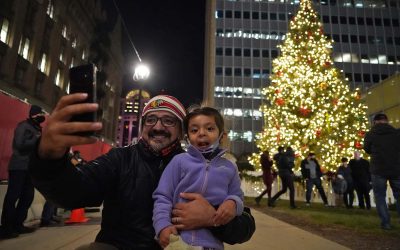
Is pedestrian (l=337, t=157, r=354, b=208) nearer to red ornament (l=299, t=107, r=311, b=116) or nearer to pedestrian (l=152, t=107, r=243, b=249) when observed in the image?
red ornament (l=299, t=107, r=311, b=116)

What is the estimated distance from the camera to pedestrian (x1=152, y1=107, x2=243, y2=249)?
2.02 meters

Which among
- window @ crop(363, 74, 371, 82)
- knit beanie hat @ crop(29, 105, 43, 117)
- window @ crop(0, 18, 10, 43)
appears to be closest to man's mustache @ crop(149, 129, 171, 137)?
knit beanie hat @ crop(29, 105, 43, 117)

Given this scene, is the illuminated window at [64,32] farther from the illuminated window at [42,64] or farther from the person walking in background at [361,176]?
the person walking in background at [361,176]

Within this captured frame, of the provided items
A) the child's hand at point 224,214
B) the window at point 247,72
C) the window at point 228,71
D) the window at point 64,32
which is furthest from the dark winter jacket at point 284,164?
the window at point 247,72

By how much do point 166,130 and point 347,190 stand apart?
12819 mm

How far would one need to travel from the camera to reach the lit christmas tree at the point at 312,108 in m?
19.6

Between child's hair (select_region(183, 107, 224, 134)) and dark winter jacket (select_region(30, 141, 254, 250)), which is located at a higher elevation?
child's hair (select_region(183, 107, 224, 134))

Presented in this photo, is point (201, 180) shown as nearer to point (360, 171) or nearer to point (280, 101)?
point (360, 171)

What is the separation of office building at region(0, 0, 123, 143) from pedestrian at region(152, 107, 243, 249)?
9.92 metres

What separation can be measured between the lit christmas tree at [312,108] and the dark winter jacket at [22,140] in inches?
663

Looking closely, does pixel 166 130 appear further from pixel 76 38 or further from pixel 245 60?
pixel 245 60

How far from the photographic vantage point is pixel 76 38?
77.7 feet

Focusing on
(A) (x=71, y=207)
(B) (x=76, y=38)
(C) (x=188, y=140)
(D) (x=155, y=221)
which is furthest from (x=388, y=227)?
(B) (x=76, y=38)

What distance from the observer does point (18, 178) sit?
5520 millimetres
